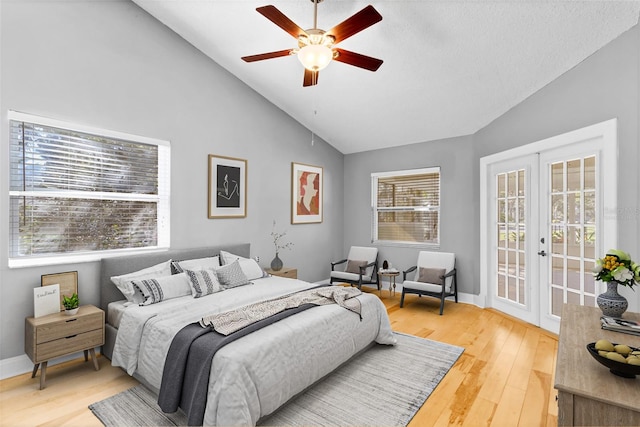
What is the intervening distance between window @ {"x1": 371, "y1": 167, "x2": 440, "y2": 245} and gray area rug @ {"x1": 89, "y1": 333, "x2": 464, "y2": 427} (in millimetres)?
2668

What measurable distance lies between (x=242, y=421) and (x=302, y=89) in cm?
388

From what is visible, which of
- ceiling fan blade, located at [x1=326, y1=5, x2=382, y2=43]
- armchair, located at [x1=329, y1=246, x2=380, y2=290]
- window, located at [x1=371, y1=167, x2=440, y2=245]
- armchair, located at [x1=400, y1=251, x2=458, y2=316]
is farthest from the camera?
window, located at [x1=371, y1=167, x2=440, y2=245]

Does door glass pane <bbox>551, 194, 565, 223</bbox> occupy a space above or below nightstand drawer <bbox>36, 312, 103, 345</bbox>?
above

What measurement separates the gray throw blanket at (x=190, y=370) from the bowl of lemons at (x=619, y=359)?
1.92 metres

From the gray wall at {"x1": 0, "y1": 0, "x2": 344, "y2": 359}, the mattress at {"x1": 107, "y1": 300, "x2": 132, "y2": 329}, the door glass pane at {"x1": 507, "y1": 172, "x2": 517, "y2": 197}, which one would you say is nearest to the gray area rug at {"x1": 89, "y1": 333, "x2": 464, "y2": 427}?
the mattress at {"x1": 107, "y1": 300, "x2": 132, "y2": 329}

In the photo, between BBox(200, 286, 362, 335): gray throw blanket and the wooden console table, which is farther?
BBox(200, 286, 362, 335): gray throw blanket

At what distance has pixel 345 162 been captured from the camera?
21.1 ft

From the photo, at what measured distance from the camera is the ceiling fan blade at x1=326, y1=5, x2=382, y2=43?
2.12 meters

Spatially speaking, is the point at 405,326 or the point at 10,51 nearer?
the point at 10,51

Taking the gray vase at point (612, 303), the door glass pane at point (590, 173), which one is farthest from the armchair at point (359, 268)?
the gray vase at point (612, 303)

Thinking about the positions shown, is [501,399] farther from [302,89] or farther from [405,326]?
[302,89]

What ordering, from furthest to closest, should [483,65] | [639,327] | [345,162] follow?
[345,162], [483,65], [639,327]

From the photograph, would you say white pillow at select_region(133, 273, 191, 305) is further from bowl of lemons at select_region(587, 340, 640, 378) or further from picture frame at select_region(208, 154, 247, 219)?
bowl of lemons at select_region(587, 340, 640, 378)

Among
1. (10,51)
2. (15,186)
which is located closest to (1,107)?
(10,51)
